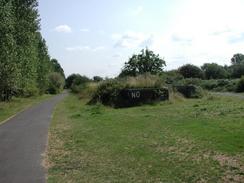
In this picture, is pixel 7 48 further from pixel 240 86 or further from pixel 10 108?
pixel 240 86

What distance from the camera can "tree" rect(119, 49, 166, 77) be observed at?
58406mm

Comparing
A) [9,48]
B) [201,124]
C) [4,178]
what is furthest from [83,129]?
[9,48]

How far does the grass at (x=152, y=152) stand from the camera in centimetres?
899

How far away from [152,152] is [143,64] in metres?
47.4

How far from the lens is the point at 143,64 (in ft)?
192

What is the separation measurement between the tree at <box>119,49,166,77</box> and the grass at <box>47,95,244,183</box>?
1589 inches

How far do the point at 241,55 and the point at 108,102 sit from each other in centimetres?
13267

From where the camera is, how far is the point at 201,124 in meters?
16.4

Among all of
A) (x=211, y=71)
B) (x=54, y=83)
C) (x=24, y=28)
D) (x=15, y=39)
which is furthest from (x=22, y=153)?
(x=211, y=71)

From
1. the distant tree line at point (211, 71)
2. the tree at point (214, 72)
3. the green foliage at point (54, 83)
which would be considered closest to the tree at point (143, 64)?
the distant tree line at point (211, 71)

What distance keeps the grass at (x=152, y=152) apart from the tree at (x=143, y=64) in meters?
40.4

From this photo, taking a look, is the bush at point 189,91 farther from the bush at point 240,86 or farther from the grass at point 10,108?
the bush at point 240,86

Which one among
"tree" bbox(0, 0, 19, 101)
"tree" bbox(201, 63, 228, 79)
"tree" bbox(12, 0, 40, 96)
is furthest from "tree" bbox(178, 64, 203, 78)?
"tree" bbox(0, 0, 19, 101)

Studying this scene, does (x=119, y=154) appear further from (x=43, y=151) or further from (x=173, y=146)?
(x=43, y=151)
